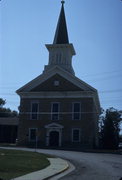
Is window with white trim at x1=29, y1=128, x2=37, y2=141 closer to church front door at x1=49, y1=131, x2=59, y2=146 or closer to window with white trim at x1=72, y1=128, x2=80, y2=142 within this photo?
church front door at x1=49, y1=131, x2=59, y2=146

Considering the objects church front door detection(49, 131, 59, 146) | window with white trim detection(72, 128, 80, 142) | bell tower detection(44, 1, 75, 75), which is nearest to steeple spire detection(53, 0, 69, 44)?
bell tower detection(44, 1, 75, 75)

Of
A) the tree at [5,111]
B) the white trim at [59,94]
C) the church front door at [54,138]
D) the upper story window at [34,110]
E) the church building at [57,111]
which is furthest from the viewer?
the tree at [5,111]

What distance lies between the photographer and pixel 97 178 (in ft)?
55.8

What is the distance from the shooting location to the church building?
5075cm

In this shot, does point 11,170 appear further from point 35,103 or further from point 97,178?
point 35,103

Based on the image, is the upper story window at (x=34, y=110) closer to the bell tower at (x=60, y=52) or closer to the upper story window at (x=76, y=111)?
the upper story window at (x=76, y=111)

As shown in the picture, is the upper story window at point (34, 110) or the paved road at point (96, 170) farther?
the upper story window at point (34, 110)

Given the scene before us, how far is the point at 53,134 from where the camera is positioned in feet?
169

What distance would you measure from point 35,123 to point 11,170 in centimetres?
3382

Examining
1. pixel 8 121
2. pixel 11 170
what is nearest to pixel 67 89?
pixel 8 121

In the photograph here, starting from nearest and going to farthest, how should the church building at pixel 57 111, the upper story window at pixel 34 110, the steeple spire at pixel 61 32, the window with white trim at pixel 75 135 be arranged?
the window with white trim at pixel 75 135, the church building at pixel 57 111, the upper story window at pixel 34 110, the steeple spire at pixel 61 32

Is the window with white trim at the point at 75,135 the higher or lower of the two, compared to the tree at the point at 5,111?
lower

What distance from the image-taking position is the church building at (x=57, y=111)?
5075 centimetres

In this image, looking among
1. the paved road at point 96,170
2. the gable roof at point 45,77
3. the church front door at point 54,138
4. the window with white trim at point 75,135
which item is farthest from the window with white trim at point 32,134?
the paved road at point 96,170
